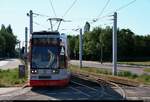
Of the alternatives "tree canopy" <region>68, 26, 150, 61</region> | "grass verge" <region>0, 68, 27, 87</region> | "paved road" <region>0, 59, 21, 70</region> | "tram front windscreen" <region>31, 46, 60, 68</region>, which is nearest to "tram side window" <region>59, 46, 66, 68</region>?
"tram front windscreen" <region>31, 46, 60, 68</region>

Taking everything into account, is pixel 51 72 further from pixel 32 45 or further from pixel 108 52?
pixel 108 52

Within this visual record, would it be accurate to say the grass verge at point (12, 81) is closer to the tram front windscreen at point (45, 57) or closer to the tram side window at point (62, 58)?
the tram front windscreen at point (45, 57)

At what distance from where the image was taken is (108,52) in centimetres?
12581

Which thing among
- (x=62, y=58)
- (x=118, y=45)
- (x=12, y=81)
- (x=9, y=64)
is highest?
(x=118, y=45)

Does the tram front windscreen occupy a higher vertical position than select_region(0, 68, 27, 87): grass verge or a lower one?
higher

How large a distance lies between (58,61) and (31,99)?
589 cm

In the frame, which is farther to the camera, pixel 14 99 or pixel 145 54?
pixel 145 54

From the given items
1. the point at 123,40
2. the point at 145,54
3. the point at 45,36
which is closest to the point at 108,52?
the point at 123,40

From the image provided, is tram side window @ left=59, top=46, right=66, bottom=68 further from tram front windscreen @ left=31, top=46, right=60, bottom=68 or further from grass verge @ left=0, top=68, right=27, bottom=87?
grass verge @ left=0, top=68, right=27, bottom=87

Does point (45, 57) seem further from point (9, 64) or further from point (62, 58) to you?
point (9, 64)

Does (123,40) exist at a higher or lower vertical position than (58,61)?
higher

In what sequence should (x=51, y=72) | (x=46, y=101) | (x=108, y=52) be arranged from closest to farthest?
(x=46, y=101) → (x=51, y=72) → (x=108, y=52)

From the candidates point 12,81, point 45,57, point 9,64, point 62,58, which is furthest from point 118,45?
point 45,57

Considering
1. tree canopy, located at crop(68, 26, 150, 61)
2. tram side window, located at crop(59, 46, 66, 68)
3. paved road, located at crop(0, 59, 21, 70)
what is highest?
tree canopy, located at crop(68, 26, 150, 61)
